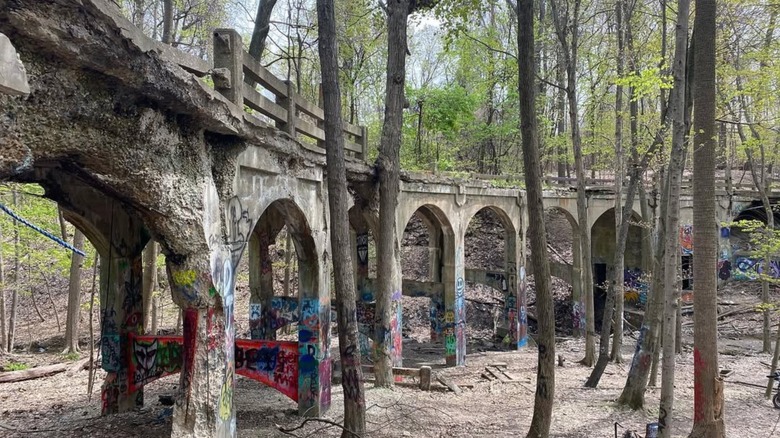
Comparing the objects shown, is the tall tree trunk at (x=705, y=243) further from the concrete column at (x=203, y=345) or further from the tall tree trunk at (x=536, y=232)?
the concrete column at (x=203, y=345)

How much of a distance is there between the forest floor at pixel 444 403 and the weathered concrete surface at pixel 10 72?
691 centimetres

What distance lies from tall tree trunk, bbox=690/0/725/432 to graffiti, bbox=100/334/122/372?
929cm

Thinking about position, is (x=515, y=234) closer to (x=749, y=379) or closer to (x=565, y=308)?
(x=565, y=308)

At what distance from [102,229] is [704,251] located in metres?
9.44

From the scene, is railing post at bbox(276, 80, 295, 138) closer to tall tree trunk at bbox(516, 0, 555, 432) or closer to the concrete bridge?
the concrete bridge

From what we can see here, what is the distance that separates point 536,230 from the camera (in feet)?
23.3

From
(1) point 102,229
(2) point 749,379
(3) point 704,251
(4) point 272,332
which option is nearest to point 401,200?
(4) point 272,332

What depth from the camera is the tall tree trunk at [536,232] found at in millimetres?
6973

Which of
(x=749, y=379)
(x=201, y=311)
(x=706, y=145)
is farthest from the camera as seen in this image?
(x=749, y=379)

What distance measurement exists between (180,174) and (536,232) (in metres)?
4.61

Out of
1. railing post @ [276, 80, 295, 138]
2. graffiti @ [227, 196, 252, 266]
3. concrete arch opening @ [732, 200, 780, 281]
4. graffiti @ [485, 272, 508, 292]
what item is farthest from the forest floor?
concrete arch opening @ [732, 200, 780, 281]

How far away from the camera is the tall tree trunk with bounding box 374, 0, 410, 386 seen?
10352 millimetres

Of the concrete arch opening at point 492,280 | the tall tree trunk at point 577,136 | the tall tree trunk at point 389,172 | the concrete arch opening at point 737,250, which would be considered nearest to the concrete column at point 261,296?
the tall tree trunk at point 389,172

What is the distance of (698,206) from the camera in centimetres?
680
